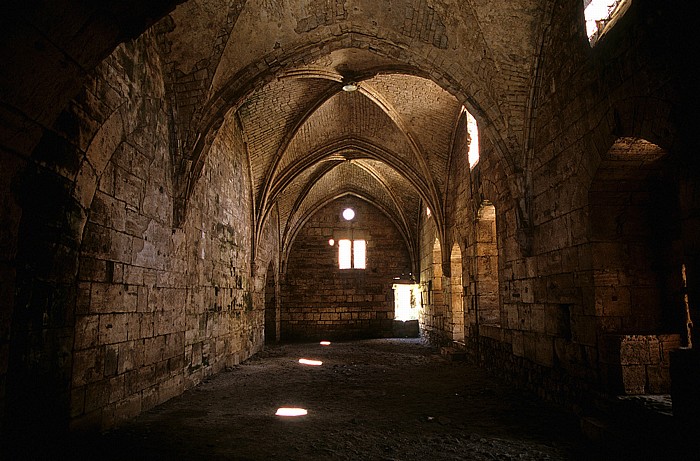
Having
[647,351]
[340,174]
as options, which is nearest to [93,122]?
[647,351]

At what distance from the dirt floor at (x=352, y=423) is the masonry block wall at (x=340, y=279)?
9.30m

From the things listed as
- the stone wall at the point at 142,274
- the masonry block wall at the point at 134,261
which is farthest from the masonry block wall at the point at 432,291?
the masonry block wall at the point at 134,261

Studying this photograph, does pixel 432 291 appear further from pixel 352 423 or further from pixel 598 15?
pixel 598 15

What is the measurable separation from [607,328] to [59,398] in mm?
5036

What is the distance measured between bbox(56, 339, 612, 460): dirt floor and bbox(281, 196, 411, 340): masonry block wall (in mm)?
9299

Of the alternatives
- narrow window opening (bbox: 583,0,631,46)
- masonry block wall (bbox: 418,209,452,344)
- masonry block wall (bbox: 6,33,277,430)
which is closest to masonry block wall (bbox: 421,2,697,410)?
narrow window opening (bbox: 583,0,631,46)

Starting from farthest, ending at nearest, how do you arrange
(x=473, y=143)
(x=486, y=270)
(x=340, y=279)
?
(x=340, y=279), (x=473, y=143), (x=486, y=270)

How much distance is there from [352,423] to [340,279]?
13.0m

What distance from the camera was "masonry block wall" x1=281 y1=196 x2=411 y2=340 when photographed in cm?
1752

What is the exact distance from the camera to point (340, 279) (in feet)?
58.4

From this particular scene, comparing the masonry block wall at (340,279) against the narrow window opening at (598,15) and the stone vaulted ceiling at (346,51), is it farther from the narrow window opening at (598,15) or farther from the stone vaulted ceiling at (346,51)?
the narrow window opening at (598,15)

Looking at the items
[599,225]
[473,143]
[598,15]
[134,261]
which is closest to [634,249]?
[599,225]

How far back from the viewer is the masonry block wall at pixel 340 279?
1752 centimetres

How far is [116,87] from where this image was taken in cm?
484
